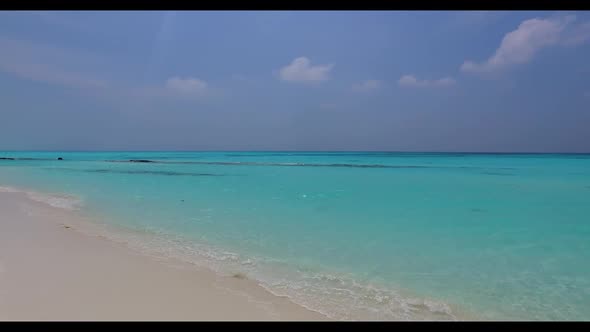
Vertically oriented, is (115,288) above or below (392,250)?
above

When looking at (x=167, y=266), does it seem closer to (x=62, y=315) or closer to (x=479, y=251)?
(x=62, y=315)

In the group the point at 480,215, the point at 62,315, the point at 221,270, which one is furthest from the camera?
the point at 480,215

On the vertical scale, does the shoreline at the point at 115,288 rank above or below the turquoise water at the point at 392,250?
above

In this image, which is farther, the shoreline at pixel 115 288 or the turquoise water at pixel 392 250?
the turquoise water at pixel 392 250

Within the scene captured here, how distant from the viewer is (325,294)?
3.70m

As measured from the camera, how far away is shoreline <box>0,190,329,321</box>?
3.05 metres

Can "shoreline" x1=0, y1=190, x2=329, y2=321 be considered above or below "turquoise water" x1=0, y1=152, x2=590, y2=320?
above

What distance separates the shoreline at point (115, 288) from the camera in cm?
305

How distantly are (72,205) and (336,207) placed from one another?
8086 millimetres

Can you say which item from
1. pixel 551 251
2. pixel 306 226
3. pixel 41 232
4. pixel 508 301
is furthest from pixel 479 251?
pixel 41 232

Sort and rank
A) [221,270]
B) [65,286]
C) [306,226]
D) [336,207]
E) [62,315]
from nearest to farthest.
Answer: [62,315]
[65,286]
[221,270]
[306,226]
[336,207]

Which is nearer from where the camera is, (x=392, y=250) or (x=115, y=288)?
(x=115, y=288)

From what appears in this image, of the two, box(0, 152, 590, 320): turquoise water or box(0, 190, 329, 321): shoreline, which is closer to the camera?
box(0, 190, 329, 321): shoreline

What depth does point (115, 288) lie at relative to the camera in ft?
11.7
